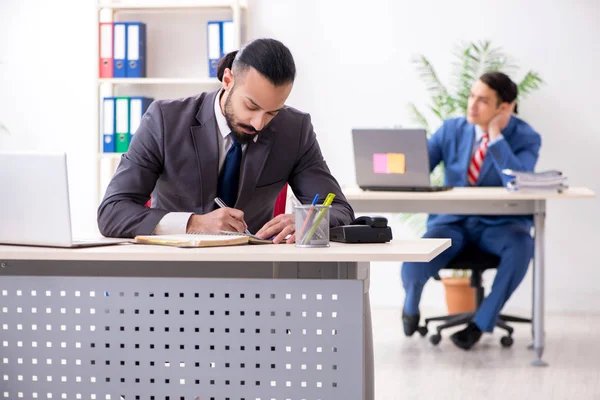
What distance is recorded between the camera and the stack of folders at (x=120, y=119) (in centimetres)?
520

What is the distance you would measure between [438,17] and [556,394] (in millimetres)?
2646

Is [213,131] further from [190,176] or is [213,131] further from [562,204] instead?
[562,204]

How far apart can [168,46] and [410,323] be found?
7.54 feet

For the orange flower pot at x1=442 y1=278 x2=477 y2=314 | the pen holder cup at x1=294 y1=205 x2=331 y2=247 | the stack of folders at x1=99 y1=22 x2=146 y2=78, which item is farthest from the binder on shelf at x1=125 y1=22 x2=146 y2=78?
→ the pen holder cup at x1=294 y1=205 x2=331 y2=247

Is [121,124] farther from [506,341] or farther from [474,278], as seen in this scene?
[506,341]

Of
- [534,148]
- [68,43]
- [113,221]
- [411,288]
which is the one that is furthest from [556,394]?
[68,43]

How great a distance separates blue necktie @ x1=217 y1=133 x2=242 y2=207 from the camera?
2.60 metres

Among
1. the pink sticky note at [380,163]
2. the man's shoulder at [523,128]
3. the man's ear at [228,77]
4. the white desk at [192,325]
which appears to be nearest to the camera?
the white desk at [192,325]

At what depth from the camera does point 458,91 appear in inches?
205

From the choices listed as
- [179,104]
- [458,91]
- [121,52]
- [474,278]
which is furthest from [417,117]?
[179,104]

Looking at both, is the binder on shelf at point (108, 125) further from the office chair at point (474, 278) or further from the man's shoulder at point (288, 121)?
the man's shoulder at point (288, 121)

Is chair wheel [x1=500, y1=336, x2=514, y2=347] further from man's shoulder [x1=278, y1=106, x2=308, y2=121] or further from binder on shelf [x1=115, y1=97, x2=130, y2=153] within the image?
binder on shelf [x1=115, y1=97, x2=130, y2=153]

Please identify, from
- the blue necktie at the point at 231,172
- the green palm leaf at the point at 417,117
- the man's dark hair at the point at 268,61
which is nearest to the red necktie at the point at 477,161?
the green palm leaf at the point at 417,117

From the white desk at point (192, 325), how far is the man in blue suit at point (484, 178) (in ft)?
7.25
